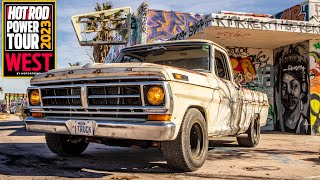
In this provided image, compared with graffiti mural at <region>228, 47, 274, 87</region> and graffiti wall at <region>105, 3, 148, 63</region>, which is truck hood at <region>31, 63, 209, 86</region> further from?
graffiti wall at <region>105, 3, 148, 63</region>

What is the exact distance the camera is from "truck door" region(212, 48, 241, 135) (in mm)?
5648

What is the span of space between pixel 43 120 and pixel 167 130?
72.7 inches

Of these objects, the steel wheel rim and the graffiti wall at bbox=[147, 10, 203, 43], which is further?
the graffiti wall at bbox=[147, 10, 203, 43]

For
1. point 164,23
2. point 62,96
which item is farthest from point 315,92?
point 62,96

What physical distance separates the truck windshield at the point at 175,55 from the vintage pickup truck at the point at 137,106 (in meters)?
0.02

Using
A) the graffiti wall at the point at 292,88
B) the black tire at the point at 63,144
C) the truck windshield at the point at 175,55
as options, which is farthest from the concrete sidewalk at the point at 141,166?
the graffiti wall at the point at 292,88

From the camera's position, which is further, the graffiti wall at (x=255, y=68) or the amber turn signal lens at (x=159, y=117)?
the graffiti wall at (x=255, y=68)

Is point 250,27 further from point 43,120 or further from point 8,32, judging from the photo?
point 8,32

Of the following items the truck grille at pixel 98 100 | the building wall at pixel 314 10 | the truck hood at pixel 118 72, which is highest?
the building wall at pixel 314 10

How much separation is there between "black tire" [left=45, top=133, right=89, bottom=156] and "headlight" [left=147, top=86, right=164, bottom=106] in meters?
1.99

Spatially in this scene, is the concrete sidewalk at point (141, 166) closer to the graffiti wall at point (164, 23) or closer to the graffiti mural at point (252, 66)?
the graffiti mural at point (252, 66)

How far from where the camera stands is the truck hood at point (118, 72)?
13.9ft

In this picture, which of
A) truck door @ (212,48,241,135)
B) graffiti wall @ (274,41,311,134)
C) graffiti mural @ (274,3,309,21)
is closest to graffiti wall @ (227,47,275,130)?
graffiti wall @ (274,41,311,134)

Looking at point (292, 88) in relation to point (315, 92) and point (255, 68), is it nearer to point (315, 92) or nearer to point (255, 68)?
point (315, 92)
